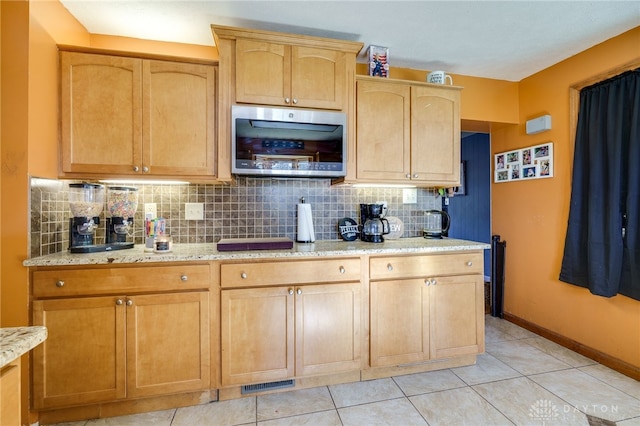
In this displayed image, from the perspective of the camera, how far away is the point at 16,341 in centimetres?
64

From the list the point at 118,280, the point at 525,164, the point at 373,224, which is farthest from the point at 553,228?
the point at 118,280

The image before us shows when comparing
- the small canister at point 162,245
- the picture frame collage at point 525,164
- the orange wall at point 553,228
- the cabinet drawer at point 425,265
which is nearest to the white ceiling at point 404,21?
the orange wall at point 553,228

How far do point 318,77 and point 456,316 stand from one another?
1987mm

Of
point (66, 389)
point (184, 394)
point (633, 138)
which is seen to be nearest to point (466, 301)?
point (633, 138)

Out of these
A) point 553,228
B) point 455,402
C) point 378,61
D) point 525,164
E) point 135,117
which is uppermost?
point 378,61

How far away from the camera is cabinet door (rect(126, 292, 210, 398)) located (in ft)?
5.43

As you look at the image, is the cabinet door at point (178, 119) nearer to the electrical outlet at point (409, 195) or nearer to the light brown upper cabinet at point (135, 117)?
the light brown upper cabinet at point (135, 117)

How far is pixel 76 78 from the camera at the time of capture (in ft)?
5.77

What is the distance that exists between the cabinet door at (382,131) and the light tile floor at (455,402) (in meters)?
1.47

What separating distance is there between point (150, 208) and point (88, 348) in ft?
3.12

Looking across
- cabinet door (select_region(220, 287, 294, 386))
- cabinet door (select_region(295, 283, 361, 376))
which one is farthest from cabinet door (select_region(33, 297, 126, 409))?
cabinet door (select_region(295, 283, 361, 376))

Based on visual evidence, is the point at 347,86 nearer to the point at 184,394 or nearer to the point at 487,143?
the point at 184,394

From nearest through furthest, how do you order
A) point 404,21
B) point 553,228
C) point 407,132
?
point 404,21, point 407,132, point 553,228

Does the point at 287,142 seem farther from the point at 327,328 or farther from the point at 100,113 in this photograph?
the point at 327,328
